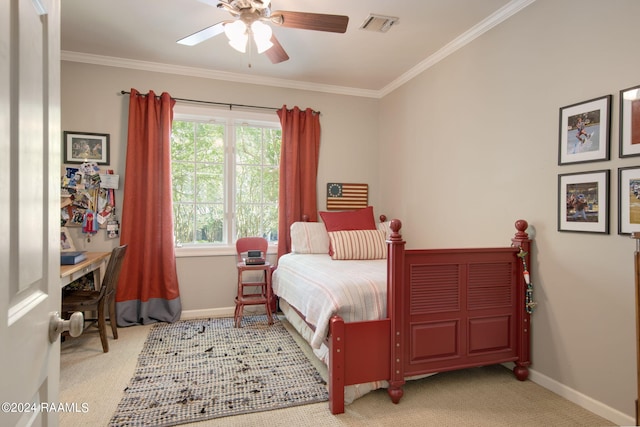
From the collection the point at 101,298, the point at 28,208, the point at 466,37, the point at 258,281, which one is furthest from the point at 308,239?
the point at 28,208

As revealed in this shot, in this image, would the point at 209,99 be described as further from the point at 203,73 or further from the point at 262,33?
the point at 262,33

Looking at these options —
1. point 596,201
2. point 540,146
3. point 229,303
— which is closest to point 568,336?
point 596,201

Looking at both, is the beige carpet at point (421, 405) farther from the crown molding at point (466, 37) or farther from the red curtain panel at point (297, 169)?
the crown molding at point (466, 37)

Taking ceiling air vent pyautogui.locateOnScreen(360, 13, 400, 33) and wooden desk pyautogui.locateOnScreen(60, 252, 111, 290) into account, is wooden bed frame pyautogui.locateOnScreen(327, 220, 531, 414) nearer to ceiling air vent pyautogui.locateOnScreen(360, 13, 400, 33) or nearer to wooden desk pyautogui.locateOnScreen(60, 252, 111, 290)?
ceiling air vent pyautogui.locateOnScreen(360, 13, 400, 33)

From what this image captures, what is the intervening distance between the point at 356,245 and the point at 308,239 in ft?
1.94

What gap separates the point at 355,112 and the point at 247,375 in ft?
10.6

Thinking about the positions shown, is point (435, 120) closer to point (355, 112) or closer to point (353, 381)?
point (355, 112)

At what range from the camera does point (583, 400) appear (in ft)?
6.60

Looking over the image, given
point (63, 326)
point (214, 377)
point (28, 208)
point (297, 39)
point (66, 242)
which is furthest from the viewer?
point (66, 242)

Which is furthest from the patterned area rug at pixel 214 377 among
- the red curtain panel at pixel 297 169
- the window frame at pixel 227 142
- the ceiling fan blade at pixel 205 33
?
the ceiling fan blade at pixel 205 33

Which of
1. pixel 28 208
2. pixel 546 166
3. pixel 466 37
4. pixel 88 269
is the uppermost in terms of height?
pixel 466 37

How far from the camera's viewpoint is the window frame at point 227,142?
3766 mm

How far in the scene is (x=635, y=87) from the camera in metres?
1.81

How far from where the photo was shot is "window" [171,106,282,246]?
12.5 feet
